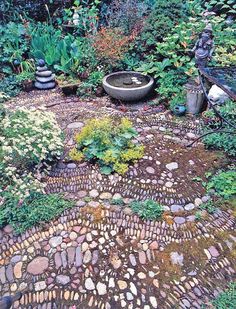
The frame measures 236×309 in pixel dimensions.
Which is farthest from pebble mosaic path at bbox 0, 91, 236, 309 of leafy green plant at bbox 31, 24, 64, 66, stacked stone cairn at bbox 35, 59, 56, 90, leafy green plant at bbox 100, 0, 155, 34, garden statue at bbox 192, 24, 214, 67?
leafy green plant at bbox 100, 0, 155, 34

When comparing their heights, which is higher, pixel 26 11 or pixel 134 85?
pixel 26 11

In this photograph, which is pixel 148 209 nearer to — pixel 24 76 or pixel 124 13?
pixel 24 76

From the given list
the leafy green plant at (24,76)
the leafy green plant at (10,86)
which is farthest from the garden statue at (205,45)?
the leafy green plant at (10,86)

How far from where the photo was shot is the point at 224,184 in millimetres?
2947

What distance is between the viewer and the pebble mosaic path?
2.20 m

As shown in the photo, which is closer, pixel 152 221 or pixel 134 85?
pixel 152 221

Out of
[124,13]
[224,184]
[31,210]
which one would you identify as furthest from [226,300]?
[124,13]

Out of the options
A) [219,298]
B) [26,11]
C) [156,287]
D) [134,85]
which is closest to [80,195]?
[156,287]

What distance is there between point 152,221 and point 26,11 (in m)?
5.12

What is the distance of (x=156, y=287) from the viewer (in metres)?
2.23

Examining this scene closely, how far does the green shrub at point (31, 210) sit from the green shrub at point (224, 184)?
1.40m

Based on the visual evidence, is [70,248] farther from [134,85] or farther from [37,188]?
[134,85]

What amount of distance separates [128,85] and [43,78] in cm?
152

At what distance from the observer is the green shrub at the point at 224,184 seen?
2865mm
